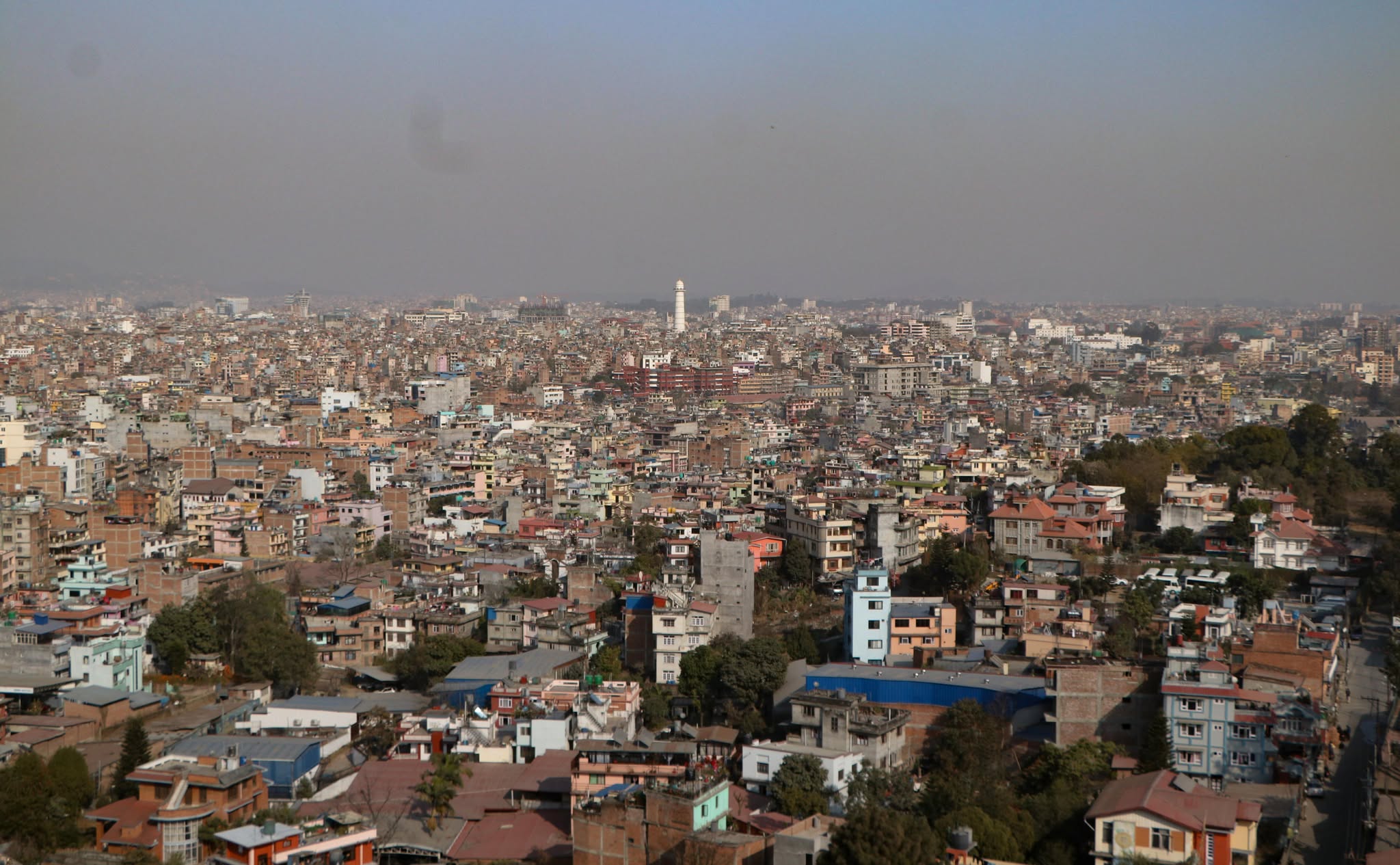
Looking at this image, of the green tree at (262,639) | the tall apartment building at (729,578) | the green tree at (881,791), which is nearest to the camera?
the green tree at (881,791)

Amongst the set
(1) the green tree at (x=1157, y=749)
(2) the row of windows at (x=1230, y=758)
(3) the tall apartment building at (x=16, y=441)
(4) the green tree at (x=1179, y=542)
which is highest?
(3) the tall apartment building at (x=16, y=441)

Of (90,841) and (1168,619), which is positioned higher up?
(1168,619)

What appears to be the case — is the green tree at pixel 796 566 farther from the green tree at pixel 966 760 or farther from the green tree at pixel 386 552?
the green tree at pixel 386 552

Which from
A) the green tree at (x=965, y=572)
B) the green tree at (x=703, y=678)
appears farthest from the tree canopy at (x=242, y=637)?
the green tree at (x=965, y=572)

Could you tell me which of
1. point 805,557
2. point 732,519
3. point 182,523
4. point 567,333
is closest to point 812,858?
point 805,557

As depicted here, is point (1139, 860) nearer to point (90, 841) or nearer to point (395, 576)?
point (90, 841)

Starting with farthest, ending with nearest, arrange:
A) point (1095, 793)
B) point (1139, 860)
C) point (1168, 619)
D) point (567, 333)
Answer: point (567, 333) → point (1168, 619) → point (1095, 793) → point (1139, 860)

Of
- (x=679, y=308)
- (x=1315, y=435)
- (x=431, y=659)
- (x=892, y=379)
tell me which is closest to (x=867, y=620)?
(x=431, y=659)
